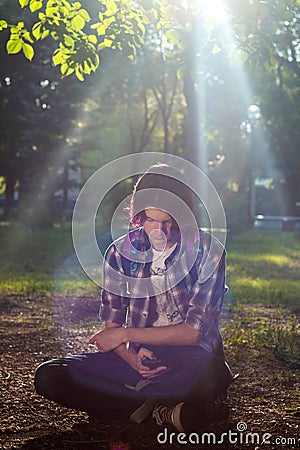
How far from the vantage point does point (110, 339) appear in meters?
4.63

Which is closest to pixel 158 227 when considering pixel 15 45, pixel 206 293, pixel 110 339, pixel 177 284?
pixel 177 284

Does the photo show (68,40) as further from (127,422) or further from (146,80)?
(146,80)

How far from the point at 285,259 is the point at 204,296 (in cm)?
1524

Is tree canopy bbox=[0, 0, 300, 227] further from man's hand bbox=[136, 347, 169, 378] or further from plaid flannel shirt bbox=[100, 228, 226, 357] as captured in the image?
man's hand bbox=[136, 347, 169, 378]

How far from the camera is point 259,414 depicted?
488 centimetres

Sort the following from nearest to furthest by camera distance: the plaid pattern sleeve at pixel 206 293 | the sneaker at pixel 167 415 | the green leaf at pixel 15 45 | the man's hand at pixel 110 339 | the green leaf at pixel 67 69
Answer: the sneaker at pixel 167 415
the plaid pattern sleeve at pixel 206 293
the man's hand at pixel 110 339
the green leaf at pixel 15 45
the green leaf at pixel 67 69

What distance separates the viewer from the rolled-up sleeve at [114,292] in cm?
472

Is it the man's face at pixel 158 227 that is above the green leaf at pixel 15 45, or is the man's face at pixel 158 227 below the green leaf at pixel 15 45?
below

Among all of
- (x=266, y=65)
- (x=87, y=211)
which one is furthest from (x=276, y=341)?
(x=87, y=211)

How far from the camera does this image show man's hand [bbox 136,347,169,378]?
4473mm

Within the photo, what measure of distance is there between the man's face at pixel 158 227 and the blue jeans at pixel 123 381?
565 mm

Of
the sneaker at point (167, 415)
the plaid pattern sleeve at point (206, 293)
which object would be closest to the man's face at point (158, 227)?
the plaid pattern sleeve at point (206, 293)

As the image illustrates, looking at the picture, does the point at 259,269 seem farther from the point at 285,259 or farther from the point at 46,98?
the point at 46,98

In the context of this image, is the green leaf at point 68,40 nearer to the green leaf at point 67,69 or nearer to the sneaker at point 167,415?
the green leaf at point 67,69
